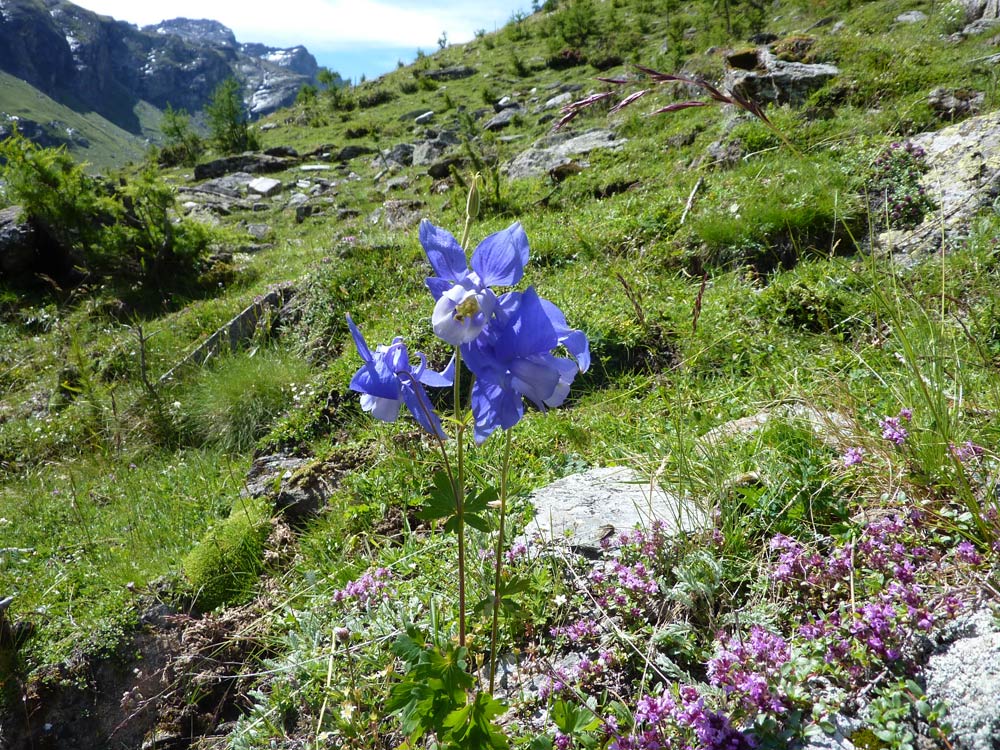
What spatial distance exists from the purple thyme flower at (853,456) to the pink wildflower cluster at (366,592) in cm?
172

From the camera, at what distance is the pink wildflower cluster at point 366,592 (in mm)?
2126

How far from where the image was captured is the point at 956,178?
13.6 ft

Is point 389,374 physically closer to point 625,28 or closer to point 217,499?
point 217,499

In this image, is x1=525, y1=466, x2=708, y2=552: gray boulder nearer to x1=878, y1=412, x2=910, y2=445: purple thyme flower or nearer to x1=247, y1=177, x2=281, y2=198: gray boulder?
x1=878, y1=412, x2=910, y2=445: purple thyme flower

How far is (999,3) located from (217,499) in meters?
14.8

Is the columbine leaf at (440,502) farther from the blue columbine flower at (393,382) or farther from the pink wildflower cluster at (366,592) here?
the pink wildflower cluster at (366,592)

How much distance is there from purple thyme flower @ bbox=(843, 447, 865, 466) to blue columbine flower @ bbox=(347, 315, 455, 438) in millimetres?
1411

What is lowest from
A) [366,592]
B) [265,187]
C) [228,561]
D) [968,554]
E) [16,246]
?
[228,561]

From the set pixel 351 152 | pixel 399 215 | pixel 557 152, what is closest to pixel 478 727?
pixel 399 215

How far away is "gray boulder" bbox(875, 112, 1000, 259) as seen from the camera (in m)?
3.85

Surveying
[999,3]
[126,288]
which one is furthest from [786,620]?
[999,3]

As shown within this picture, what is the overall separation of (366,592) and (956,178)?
4.99 metres

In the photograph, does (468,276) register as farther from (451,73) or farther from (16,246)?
(451,73)

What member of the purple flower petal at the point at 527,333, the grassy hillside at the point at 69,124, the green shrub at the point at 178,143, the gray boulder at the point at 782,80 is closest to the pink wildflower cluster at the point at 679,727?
the purple flower petal at the point at 527,333
